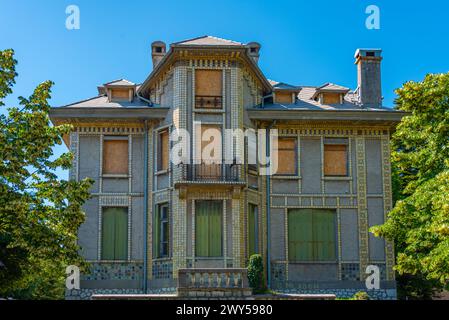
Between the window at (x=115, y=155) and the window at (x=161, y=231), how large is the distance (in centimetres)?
240

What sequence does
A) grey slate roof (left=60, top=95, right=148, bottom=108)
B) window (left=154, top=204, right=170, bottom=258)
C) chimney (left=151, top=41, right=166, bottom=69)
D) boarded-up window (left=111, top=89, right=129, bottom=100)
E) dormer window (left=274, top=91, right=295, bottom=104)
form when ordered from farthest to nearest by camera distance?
chimney (left=151, top=41, right=166, bottom=69) → dormer window (left=274, top=91, right=295, bottom=104) → boarded-up window (left=111, top=89, right=129, bottom=100) → grey slate roof (left=60, top=95, right=148, bottom=108) → window (left=154, top=204, right=170, bottom=258)

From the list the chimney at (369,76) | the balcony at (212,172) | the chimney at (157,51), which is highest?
the chimney at (157,51)

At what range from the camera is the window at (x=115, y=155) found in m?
28.0

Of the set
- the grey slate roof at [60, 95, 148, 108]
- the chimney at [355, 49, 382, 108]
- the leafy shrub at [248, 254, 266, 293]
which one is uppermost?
the chimney at [355, 49, 382, 108]

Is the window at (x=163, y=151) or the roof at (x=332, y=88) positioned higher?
the roof at (x=332, y=88)

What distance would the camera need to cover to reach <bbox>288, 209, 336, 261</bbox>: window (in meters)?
27.7

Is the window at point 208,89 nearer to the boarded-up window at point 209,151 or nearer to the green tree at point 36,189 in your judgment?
the boarded-up window at point 209,151

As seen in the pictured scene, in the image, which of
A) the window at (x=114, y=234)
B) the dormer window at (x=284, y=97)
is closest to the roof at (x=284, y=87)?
the dormer window at (x=284, y=97)

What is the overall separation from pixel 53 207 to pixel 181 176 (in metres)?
6.14

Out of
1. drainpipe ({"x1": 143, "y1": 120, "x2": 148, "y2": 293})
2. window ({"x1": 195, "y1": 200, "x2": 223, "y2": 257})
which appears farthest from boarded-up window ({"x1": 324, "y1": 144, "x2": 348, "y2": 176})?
drainpipe ({"x1": 143, "y1": 120, "x2": 148, "y2": 293})

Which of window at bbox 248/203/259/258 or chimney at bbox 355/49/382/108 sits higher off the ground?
chimney at bbox 355/49/382/108

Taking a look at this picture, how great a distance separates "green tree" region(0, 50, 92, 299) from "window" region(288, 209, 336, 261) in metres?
9.51

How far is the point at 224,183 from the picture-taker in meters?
25.5

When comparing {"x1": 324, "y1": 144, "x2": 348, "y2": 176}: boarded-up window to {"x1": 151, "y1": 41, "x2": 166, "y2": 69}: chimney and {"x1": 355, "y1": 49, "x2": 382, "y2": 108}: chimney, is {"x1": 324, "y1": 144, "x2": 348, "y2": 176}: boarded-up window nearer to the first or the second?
{"x1": 355, "y1": 49, "x2": 382, "y2": 108}: chimney
